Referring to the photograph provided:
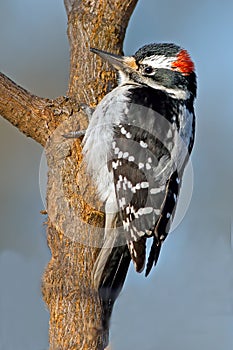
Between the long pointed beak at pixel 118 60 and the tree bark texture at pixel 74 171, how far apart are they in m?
0.04

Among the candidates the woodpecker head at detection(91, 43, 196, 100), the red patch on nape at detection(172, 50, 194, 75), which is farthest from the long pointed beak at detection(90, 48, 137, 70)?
the red patch on nape at detection(172, 50, 194, 75)

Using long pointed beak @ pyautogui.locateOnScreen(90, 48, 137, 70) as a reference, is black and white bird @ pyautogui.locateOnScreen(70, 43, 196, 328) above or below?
below

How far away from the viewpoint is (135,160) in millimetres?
2557

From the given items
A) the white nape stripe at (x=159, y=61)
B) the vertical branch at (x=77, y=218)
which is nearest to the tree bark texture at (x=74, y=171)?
the vertical branch at (x=77, y=218)

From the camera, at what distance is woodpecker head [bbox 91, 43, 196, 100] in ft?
8.86

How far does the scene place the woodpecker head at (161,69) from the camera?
2699 millimetres

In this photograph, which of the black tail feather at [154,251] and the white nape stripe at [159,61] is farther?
the white nape stripe at [159,61]

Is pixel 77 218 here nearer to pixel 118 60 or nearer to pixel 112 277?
pixel 112 277

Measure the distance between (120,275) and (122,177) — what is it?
364mm

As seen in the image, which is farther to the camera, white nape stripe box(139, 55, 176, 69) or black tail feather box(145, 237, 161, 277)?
white nape stripe box(139, 55, 176, 69)

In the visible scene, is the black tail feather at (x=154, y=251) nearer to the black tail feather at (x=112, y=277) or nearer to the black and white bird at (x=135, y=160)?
the black and white bird at (x=135, y=160)

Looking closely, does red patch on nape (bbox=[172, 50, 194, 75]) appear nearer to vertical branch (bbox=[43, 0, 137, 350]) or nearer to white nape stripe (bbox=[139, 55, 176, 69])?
white nape stripe (bbox=[139, 55, 176, 69])

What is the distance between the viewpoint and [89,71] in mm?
2646

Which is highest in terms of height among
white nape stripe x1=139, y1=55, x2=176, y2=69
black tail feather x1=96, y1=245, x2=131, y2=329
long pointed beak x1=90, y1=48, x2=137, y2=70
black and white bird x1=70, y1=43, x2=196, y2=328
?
white nape stripe x1=139, y1=55, x2=176, y2=69
